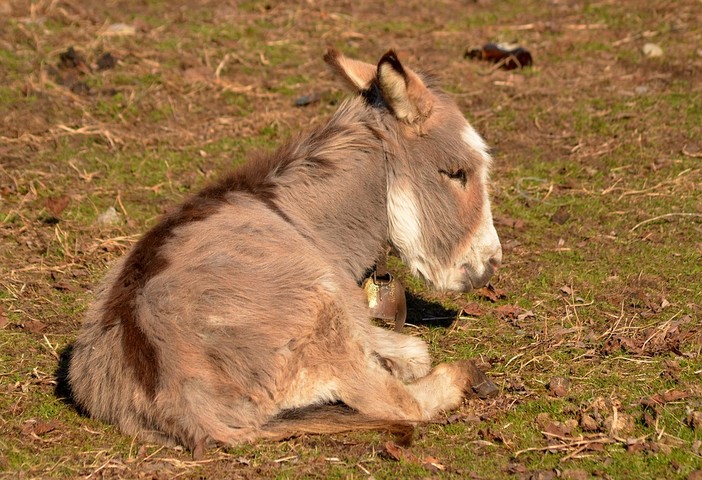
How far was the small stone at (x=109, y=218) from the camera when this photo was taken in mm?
7137

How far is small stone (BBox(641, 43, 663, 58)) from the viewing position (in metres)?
9.94

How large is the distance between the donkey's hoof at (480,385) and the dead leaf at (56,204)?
3.87 meters

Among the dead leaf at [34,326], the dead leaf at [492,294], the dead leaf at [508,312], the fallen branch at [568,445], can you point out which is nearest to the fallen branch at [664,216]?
the dead leaf at [492,294]

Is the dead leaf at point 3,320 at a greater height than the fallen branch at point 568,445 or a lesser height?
greater

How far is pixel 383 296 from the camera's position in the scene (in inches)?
217

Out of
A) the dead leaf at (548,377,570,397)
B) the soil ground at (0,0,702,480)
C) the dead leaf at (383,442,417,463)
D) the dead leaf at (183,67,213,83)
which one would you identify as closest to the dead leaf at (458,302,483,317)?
the soil ground at (0,0,702,480)

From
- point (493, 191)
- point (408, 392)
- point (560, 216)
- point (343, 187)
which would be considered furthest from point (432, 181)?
point (493, 191)

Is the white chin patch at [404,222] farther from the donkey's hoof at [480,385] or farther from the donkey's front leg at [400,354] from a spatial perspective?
the donkey's hoof at [480,385]

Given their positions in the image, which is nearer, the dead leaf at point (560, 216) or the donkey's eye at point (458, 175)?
the donkey's eye at point (458, 175)

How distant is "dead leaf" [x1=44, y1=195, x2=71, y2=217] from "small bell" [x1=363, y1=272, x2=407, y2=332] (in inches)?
117

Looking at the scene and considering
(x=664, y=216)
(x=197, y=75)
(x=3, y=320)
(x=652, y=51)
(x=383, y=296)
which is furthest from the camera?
(x=652, y=51)

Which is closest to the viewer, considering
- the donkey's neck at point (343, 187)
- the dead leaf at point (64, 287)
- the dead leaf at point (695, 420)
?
the dead leaf at point (695, 420)

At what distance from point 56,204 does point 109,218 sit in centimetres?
49

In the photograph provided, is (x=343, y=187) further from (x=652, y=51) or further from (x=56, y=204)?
(x=652, y=51)
